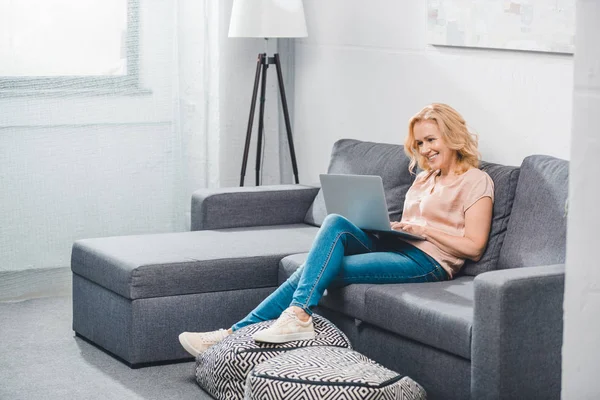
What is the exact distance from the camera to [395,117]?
484 centimetres

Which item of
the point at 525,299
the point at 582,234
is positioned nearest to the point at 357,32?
the point at 525,299

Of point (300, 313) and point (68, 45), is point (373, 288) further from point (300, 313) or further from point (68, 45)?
point (68, 45)

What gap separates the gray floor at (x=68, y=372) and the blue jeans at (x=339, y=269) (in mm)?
341

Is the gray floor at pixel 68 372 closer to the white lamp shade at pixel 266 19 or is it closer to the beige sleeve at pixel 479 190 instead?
the beige sleeve at pixel 479 190

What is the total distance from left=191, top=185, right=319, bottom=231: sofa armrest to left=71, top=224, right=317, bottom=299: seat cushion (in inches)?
9.2

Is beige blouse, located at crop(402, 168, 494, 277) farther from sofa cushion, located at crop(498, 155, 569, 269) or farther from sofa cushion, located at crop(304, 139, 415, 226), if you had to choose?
sofa cushion, located at crop(304, 139, 415, 226)

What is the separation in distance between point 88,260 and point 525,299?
77.4 inches

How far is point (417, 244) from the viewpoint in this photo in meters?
3.67

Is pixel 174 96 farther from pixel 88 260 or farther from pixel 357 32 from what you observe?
pixel 88 260

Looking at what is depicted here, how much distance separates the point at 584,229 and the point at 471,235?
73.1 inches

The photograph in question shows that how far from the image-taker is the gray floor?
11.6ft

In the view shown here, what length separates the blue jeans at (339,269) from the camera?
3.51 meters

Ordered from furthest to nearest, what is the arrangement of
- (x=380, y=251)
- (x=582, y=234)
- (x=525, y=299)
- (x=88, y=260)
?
(x=88, y=260) < (x=380, y=251) < (x=525, y=299) < (x=582, y=234)

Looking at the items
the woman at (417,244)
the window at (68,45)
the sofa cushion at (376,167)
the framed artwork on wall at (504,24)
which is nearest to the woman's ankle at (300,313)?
the woman at (417,244)
